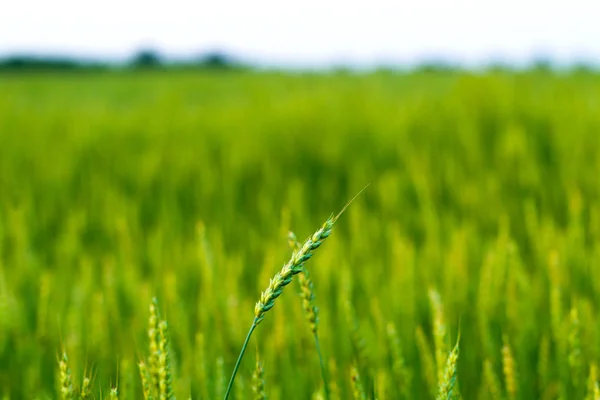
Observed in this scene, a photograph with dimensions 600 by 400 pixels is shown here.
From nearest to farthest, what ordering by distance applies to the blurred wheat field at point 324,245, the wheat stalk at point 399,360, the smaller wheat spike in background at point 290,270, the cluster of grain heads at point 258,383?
the smaller wheat spike in background at point 290,270, the cluster of grain heads at point 258,383, the wheat stalk at point 399,360, the blurred wheat field at point 324,245

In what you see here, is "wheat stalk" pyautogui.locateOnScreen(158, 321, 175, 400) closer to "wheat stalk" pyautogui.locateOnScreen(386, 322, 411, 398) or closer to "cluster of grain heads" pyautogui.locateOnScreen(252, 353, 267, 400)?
"cluster of grain heads" pyautogui.locateOnScreen(252, 353, 267, 400)

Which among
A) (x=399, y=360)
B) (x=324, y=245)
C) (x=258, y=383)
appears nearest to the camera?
(x=258, y=383)

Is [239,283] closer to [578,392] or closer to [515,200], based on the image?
[578,392]

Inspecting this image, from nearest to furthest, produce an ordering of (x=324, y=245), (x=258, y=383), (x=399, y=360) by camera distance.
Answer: (x=258, y=383) → (x=399, y=360) → (x=324, y=245)

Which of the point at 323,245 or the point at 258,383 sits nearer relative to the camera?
the point at 258,383

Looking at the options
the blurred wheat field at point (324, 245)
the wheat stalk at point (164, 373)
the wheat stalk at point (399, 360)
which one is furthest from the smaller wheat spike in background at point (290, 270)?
the wheat stalk at point (399, 360)

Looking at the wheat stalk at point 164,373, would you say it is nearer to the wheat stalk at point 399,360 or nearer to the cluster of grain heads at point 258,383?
the cluster of grain heads at point 258,383

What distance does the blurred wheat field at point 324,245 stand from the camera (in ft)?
3.67

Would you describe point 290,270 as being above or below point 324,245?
below

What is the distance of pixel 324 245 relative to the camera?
1742 mm

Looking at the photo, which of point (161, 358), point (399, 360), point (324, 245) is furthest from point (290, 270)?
point (324, 245)

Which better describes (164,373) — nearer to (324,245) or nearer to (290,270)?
(290,270)

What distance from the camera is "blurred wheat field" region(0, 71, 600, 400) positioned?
112cm

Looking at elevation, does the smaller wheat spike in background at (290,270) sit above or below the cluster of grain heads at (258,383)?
above
